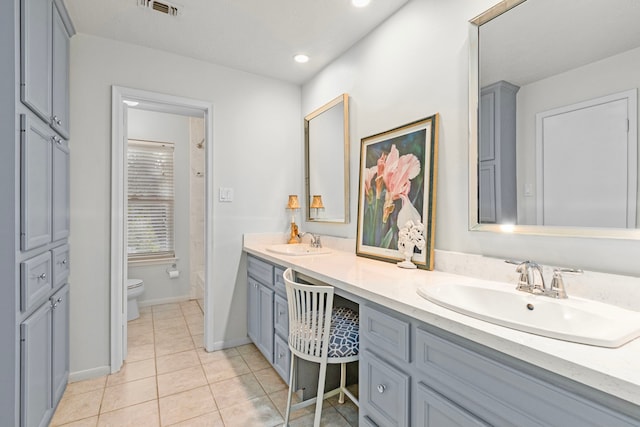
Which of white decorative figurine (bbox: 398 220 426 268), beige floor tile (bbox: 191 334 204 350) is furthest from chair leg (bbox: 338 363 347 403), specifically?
beige floor tile (bbox: 191 334 204 350)

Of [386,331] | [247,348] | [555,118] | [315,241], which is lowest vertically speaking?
[247,348]

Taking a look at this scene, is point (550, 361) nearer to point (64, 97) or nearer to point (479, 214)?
point (479, 214)

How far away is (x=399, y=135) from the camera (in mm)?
1900

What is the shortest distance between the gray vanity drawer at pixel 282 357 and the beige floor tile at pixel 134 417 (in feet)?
2.37

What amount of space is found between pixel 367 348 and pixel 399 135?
4.06 feet

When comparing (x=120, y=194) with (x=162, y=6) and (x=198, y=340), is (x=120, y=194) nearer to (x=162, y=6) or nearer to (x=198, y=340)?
(x=162, y=6)

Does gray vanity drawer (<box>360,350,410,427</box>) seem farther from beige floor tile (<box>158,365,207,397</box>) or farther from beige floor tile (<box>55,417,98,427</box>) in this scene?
beige floor tile (<box>55,417,98,427</box>)

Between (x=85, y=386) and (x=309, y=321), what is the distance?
5.83 ft

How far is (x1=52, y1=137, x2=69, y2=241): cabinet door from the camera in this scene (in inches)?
68.8

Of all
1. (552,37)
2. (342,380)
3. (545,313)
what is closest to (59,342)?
(342,380)

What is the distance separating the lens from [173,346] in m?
2.70

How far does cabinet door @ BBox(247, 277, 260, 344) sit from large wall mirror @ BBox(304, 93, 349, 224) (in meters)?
0.78

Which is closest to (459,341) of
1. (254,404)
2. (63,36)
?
(254,404)

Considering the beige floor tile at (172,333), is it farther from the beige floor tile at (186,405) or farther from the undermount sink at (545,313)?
the undermount sink at (545,313)
